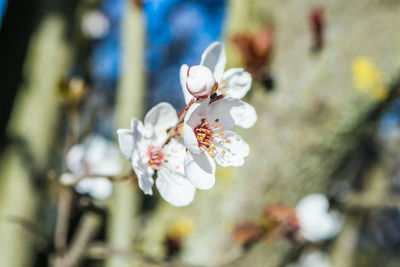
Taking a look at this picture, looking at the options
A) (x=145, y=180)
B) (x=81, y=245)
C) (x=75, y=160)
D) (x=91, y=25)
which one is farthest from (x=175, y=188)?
(x=91, y=25)

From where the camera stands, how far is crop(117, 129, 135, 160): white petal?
1.37ft

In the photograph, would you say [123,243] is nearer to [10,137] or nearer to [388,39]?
[10,137]

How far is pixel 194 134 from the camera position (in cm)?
40

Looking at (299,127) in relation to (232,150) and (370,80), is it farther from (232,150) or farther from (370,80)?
(232,150)

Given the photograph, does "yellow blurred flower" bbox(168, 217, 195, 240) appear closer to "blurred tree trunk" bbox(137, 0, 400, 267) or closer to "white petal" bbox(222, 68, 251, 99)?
"blurred tree trunk" bbox(137, 0, 400, 267)

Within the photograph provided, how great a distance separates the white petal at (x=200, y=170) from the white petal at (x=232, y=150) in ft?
0.16

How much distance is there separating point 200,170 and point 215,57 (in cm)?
15

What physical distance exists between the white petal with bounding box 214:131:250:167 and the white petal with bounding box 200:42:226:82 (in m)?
0.09

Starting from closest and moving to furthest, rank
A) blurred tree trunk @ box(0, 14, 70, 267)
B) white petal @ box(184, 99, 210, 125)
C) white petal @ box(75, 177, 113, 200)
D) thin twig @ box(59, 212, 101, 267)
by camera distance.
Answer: white petal @ box(184, 99, 210, 125) < thin twig @ box(59, 212, 101, 267) < blurred tree trunk @ box(0, 14, 70, 267) < white petal @ box(75, 177, 113, 200)

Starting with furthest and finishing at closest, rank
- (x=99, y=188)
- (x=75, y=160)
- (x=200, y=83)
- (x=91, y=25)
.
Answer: (x=91, y=25), (x=99, y=188), (x=75, y=160), (x=200, y=83)

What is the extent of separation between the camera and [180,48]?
16.3 ft

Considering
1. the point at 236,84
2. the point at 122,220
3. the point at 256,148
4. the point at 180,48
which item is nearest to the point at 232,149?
the point at 236,84

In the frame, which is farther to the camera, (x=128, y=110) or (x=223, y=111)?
(x=128, y=110)

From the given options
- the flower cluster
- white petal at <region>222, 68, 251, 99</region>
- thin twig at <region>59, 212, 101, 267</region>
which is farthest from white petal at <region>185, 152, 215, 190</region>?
thin twig at <region>59, 212, 101, 267</region>
